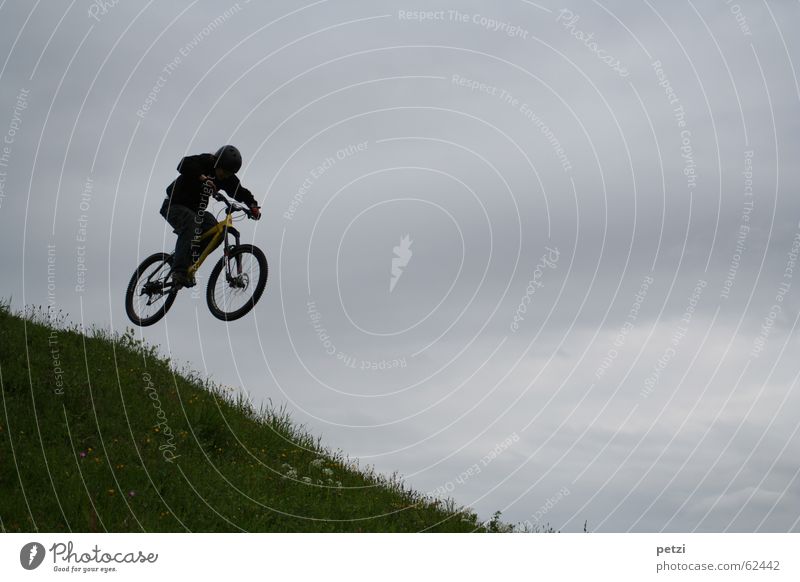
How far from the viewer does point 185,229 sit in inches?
640

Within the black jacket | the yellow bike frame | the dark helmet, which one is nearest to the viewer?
the dark helmet

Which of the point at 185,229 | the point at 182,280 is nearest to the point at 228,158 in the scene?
the point at 185,229

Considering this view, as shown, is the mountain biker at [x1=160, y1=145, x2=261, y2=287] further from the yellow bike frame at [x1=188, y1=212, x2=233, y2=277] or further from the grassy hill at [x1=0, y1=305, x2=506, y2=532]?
the grassy hill at [x1=0, y1=305, x2=506, y2=532]

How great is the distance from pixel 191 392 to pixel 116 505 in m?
6.07

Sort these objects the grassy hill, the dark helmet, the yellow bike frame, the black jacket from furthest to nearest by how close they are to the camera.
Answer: the yellow bike frame, the black jacket, the dark helmet, the grassy hill

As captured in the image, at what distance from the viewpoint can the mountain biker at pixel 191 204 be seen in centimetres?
1577

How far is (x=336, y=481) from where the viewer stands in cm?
1639

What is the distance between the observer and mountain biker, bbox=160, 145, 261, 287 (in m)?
15.8

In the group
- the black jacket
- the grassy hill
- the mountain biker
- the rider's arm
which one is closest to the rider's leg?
the mountain biker

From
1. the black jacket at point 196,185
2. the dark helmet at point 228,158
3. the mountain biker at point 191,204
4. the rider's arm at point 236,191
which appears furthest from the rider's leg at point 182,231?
the dark helmet at point 228,158

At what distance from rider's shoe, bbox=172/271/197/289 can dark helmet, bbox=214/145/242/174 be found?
2.14m

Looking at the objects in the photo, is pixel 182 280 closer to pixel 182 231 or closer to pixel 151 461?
pixel 182 231

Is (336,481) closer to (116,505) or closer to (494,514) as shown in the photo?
(494,514)
